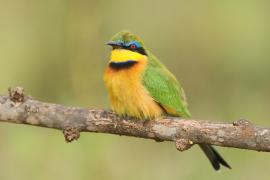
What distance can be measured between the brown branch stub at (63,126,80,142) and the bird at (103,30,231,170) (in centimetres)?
41

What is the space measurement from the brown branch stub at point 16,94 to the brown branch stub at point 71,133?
26 cm

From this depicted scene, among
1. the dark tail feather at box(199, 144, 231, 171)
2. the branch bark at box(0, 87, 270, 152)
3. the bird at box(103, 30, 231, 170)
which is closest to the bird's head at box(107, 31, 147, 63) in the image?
the bird at box(103, 30, 231, 170)

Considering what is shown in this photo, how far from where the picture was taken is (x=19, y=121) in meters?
3.73

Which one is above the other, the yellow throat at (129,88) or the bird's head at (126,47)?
the bird's head at (126,47)

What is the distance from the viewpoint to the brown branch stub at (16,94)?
3.73m

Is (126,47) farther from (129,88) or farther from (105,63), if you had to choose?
(105,63)

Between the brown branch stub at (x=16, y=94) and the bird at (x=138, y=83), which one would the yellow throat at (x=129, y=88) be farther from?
the brown branch stub at (x=16, y=94)

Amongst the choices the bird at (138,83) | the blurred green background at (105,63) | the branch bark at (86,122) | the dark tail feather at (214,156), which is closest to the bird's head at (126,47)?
the bird at (138,83)

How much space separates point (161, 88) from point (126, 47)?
273mm

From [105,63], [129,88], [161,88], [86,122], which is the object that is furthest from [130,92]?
[105,63]

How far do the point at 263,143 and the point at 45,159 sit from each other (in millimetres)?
1874

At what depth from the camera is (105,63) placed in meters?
5.80

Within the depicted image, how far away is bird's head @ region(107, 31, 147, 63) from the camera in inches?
163

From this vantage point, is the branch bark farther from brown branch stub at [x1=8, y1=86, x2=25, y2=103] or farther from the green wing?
the green wing
